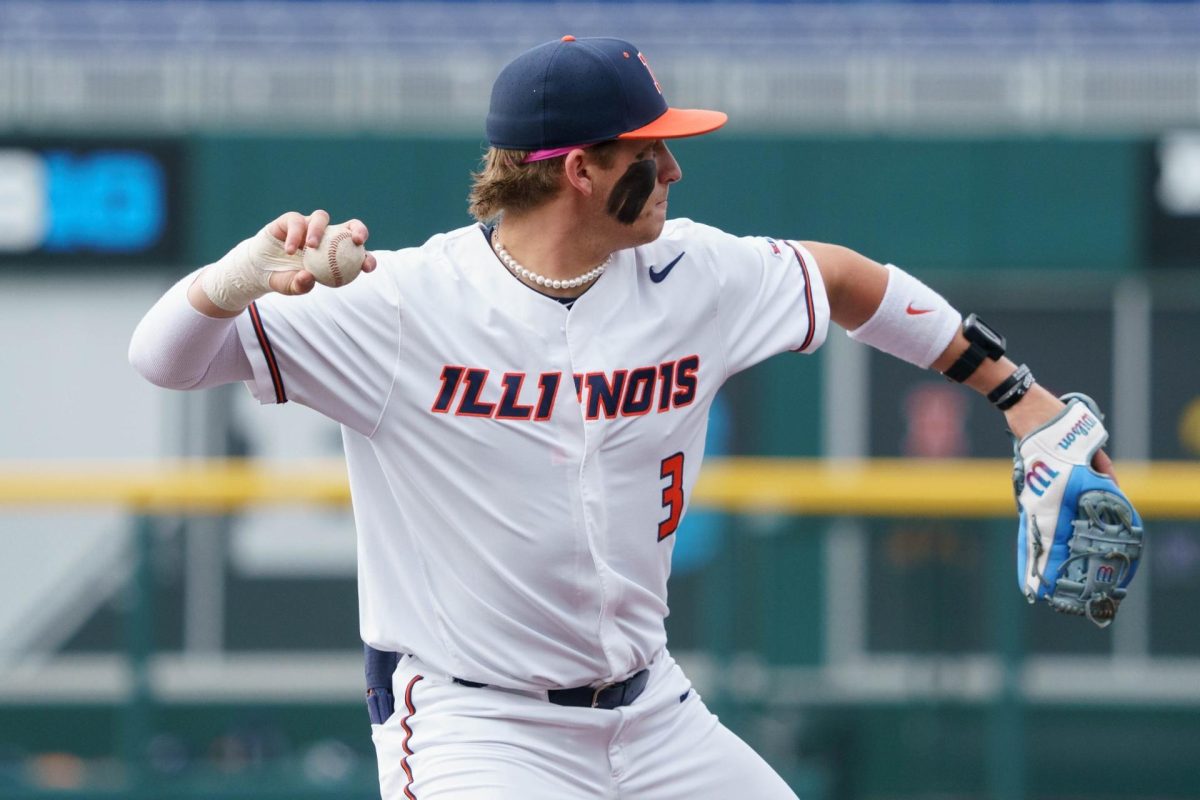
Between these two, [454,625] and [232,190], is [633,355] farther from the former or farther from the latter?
[232,190]

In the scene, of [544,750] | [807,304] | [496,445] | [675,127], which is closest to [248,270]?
[496,445]

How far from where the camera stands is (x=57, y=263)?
32.7 feet

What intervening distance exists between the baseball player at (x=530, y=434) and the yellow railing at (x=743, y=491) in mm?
3255

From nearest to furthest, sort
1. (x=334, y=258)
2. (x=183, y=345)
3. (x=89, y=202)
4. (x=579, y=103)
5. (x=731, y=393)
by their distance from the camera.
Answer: (x=334, y=258)
(x=183, y=345)
(x=579, y=103)
(x=89, y=202)
(x=731, y=393)

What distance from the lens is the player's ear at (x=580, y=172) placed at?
10.1 feet

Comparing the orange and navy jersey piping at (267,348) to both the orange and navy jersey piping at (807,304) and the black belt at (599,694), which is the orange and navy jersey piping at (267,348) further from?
the orange and navy jersey piping at (807,304)

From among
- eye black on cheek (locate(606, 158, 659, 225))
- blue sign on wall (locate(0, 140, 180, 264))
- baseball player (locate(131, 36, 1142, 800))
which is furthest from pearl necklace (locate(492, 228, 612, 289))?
blue sign on wall (locate(0, 140, 180, 264))

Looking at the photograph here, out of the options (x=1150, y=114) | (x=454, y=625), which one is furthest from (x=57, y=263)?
(x=454, y=625)

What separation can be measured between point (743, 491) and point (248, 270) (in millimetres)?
3911

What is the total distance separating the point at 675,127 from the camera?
305 cm

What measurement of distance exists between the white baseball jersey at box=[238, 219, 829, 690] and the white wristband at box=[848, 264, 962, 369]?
1.53ft

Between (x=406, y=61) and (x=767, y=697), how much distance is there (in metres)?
5.25

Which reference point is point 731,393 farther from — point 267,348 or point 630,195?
point 267,348

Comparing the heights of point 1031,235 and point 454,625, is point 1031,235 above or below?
above
